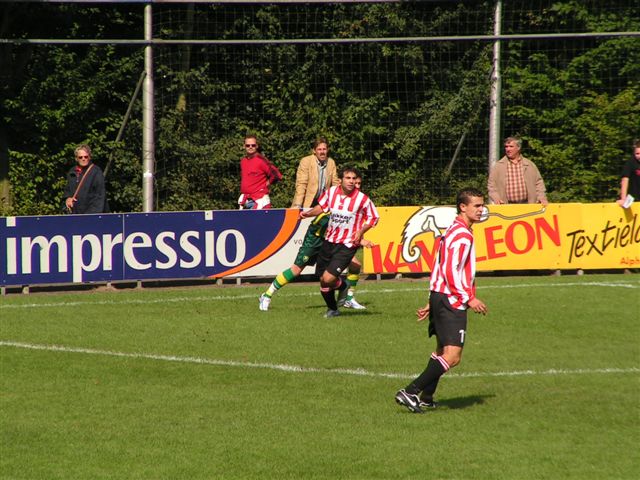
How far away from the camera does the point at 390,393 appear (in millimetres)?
10938

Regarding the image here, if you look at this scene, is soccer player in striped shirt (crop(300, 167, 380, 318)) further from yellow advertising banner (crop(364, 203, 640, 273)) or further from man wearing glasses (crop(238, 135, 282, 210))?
man wearing glasses (crop(238, 135, 282, 210))

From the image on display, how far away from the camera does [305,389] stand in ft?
36.4

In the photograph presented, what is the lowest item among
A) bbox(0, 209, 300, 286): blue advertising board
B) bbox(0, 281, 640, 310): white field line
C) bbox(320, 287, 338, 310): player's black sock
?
bbox(0, 281, 640, 310): white field line

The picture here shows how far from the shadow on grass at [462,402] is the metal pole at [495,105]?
10841mm

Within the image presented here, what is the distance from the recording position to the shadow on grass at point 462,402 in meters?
10.5

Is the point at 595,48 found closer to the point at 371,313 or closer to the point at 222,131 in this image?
the point at 222,131

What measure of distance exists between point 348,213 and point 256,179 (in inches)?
192

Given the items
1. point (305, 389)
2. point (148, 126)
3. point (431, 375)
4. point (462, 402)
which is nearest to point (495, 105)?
point (148, 126)

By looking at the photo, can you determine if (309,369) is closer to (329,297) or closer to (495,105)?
(329,297)

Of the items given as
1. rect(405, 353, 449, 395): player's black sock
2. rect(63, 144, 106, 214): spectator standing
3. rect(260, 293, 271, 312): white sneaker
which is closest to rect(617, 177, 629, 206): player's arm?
rect(260, 293, 271, 312): white sneaker

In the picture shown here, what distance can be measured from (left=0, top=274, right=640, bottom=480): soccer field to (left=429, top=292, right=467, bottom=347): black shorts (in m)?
0.61

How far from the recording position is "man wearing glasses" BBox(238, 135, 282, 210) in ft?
64.6

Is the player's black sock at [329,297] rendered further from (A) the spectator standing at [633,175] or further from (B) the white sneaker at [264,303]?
(A) the spectator standing at [633,175]

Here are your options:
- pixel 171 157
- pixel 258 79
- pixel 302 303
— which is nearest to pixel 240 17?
pixel 258 79
